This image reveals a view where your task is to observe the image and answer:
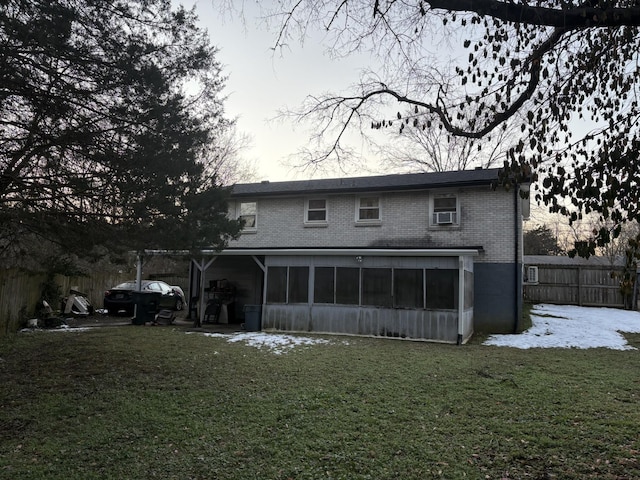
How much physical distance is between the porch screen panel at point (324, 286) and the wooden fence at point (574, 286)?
12.2m

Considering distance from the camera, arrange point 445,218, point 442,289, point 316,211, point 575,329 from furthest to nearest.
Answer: point 316,211
point 445,218
point 575,329
point 442,289

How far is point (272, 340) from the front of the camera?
1153 centimetres

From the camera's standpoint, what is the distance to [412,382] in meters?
7.18

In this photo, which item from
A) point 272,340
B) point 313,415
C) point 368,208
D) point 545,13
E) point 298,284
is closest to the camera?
point 545,13

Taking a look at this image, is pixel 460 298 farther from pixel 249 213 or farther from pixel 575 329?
pixel 249 213

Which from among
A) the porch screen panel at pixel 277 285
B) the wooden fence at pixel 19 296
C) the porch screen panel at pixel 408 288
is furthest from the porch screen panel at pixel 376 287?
the wooden fence at pixel 19 296

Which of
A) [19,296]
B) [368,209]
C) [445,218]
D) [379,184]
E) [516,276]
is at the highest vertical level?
[379,184]

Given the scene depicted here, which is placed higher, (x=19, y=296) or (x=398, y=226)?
(x=398, y=226)

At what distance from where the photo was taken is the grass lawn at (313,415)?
4.10 m

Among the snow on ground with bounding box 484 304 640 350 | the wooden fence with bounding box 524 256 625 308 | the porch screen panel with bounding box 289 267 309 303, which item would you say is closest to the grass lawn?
the snow on ground with bounding box 484 304 640 350

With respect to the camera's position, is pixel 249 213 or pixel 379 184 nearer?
pixel 379 184

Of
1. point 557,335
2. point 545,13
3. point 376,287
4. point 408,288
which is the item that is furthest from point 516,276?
point 545,13

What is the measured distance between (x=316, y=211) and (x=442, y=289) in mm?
5521

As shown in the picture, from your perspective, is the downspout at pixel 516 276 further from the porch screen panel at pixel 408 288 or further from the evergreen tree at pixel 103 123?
the evergreen tree at pixel 103 123
